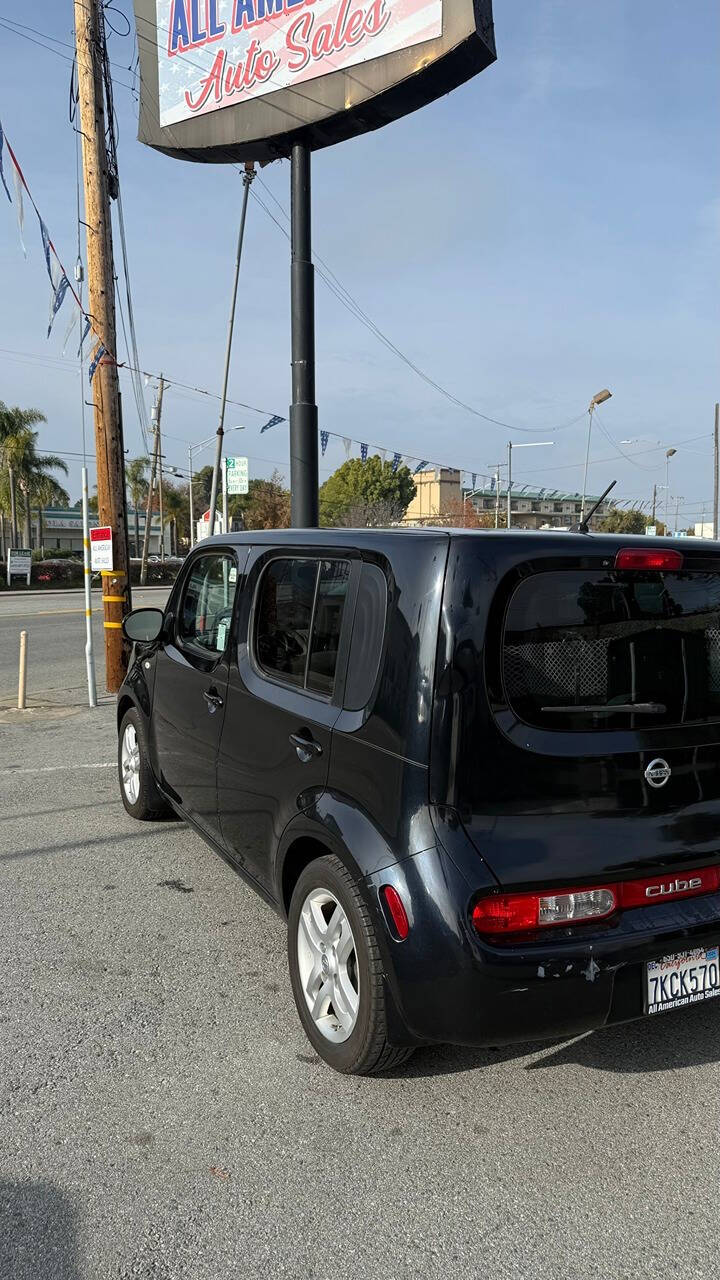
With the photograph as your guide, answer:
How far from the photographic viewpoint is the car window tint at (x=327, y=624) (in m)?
2.96

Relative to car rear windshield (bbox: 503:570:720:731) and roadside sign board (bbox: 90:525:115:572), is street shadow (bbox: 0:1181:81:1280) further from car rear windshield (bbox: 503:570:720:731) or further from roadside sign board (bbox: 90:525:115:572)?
roadside sign board (bbox: 90:525:115:572)

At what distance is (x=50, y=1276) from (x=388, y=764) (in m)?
1.46

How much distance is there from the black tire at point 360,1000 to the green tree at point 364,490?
77.8 m

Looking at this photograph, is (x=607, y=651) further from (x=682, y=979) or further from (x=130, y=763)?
(x=130, y=763)

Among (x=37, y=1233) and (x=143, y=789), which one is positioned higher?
(x=143, y=789)

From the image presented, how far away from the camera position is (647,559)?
261cm

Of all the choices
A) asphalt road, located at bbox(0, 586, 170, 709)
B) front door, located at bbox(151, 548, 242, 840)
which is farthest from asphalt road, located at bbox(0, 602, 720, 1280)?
asphalt road, located at bbox(0, 586, 170, 709)

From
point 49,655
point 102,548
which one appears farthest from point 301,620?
point 49,655

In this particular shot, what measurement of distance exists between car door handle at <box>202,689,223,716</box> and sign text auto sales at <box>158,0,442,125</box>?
8.21 m

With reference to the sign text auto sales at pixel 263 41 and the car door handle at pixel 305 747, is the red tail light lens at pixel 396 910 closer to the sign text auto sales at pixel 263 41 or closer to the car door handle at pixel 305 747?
the car door handle at pixel 305 747

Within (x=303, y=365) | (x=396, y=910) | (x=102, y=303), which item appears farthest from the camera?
(x=102, y=303)

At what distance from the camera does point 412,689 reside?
8.19 feet

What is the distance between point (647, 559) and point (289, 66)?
31.7 feet

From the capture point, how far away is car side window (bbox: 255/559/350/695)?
9.85ft
